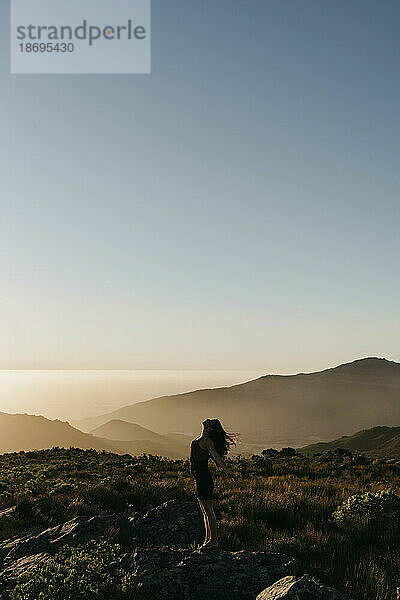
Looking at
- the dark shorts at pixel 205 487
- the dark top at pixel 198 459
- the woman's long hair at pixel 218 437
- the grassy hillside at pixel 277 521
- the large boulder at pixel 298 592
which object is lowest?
the grassy hillside at pixel 277 521

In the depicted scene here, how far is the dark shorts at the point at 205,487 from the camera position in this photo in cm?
781

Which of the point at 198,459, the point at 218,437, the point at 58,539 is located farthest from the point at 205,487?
the point at 58,539

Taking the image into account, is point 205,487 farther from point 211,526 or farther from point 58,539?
point 58,539

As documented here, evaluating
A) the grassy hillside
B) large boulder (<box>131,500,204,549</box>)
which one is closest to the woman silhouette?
large boulder (<box>131,500,204,549</box>)

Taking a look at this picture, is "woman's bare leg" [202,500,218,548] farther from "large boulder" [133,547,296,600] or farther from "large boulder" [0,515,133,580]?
"large boulder" [0,515,133,580]

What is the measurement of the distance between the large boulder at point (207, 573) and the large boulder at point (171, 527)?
1854 millimetres

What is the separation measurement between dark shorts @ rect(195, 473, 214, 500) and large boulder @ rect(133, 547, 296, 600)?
122cm

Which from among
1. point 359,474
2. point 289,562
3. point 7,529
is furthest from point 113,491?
point 359,474

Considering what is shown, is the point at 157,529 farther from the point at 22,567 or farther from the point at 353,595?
the point at 353,595

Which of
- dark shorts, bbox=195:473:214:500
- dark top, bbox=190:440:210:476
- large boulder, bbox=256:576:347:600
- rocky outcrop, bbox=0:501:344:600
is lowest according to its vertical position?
rocky outcrop, bbox=0:501:344:600

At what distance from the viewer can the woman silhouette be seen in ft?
25.3

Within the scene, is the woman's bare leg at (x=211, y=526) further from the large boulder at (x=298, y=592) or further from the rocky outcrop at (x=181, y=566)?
the large boulder at (x=298, y=592)

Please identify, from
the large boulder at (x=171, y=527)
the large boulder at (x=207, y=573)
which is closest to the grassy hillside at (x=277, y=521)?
the large boulder at (x=171, y=527)

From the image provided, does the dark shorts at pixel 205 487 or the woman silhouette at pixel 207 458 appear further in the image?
the dark shorts at pixel 205 487
